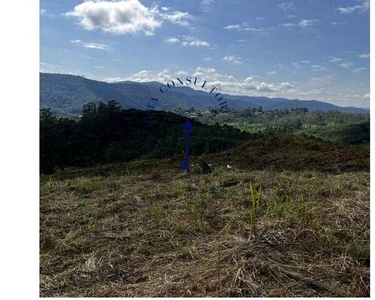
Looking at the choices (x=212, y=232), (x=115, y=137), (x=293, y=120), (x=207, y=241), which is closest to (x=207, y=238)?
(x=207, y=241)

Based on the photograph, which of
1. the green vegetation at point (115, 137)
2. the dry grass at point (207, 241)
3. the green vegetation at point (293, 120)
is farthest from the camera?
the green vegetation at point (293, 120)

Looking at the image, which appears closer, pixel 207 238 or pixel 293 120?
pixel 207 238

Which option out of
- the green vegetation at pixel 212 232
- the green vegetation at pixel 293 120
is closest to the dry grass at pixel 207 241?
the green vegetation at pixel 212 232

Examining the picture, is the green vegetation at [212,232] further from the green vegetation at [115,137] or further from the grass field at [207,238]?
the green vegetation at [115,137]

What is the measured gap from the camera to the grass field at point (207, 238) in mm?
2068

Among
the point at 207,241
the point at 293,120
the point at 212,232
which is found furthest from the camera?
the point at 293,120

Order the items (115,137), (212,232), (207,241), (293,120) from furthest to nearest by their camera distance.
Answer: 1. (293,120)
2. (115,137)
3. (212,232)
4. (207,241)

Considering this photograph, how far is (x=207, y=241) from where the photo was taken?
2.73 metres

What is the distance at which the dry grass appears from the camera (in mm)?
2062

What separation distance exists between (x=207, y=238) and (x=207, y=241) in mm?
63

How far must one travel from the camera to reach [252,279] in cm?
203

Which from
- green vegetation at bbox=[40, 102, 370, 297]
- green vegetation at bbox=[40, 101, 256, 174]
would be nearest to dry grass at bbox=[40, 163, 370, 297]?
green vegetation at bbox=[40, 102, 370, 297]

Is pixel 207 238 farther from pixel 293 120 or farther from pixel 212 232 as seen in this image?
pixel 293 120

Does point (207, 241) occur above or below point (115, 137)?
above
